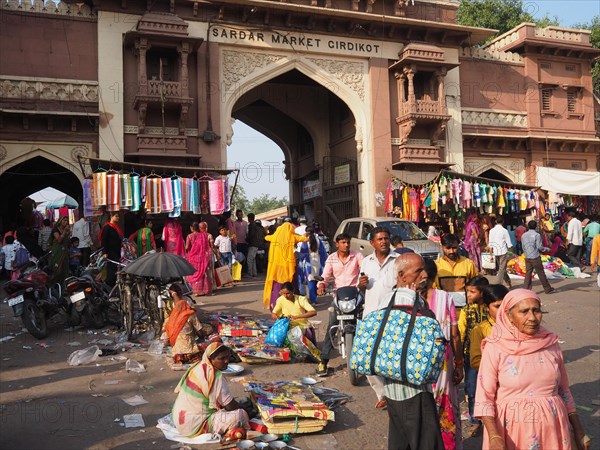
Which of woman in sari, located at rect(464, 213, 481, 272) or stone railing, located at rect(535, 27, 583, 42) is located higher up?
stone railing, located at rect(535, 27, 583, 42)

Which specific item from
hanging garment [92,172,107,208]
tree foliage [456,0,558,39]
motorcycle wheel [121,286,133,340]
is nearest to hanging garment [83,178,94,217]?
hanging garment [92,172,107,208]

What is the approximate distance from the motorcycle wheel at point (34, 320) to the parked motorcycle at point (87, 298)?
44 cm

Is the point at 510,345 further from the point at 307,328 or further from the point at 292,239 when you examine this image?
the point at 292,239

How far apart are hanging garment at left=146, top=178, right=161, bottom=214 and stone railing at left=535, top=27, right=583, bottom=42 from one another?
14.7 metres

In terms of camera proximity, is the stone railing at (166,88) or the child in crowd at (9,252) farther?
the stone railing at (166,88)

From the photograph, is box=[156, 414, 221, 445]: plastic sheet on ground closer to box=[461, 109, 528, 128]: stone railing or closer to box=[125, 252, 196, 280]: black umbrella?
box=[125, 252, 196, 280]: black umbrella

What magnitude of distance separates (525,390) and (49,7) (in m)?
14.5

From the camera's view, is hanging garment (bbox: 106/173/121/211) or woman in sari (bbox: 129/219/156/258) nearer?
woman in sari (bbox: 129/219/156/258)

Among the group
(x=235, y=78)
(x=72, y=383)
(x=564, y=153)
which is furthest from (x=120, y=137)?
(x=564, y=153)

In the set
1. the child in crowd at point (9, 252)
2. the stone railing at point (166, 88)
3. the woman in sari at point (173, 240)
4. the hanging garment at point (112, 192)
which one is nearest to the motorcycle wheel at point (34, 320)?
the child in crowd at point (9, 252)

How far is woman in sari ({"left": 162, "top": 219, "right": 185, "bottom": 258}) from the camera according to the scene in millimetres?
11602

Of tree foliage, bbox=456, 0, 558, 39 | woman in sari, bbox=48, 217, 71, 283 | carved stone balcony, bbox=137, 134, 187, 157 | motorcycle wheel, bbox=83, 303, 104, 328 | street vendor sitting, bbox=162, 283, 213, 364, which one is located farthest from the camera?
tree foliage, bbox=456, 0, 558, 39

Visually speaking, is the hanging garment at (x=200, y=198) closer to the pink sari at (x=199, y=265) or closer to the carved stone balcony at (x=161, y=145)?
the carved stone balcony at (x=161, y=145)

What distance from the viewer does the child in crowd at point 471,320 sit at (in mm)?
3977
